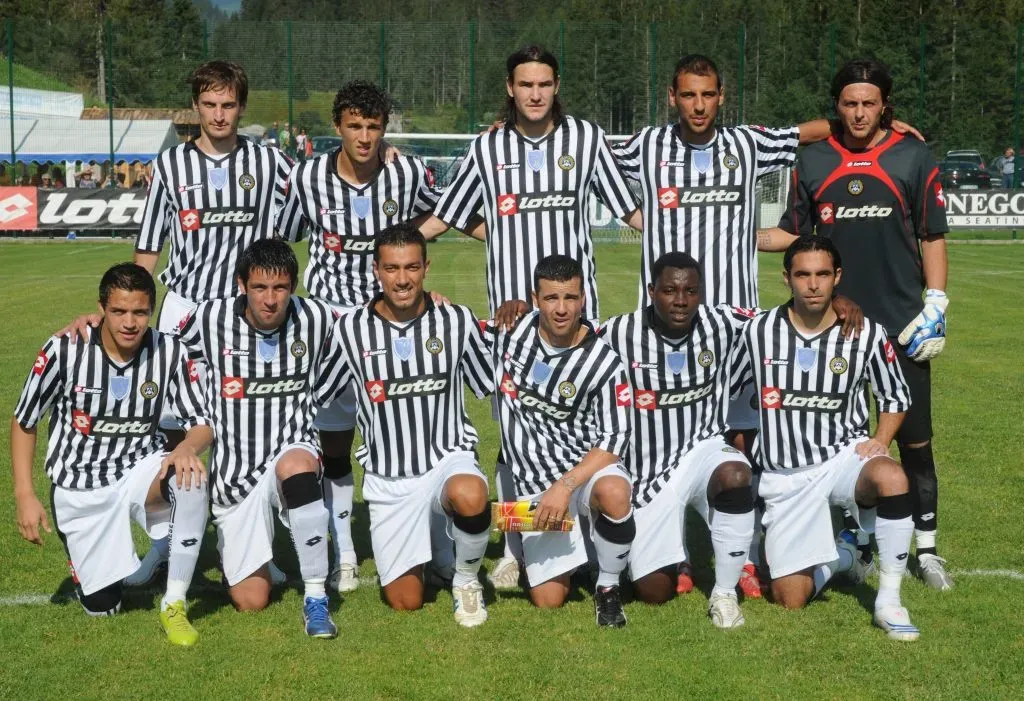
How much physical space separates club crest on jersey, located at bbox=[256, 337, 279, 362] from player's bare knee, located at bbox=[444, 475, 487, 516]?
36.8 inches

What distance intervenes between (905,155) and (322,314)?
2596mm

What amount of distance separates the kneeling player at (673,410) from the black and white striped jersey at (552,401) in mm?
142

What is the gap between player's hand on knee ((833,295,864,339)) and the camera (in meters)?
4.67

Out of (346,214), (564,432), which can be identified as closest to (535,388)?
(564,432)

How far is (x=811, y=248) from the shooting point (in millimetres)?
4598

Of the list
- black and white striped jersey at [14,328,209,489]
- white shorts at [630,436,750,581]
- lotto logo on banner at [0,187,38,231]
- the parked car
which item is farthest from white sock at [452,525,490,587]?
the parked car

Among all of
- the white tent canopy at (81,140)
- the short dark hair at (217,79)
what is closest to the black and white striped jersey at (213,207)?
the short dark hair at (217,79)

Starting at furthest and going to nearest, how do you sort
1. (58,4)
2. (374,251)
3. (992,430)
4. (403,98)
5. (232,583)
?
(58,4), (403,98), (992,430), (374,251), (232,583)

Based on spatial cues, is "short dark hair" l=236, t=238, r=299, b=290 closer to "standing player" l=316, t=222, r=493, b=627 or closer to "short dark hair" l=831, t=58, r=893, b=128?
"standing player" l=316, t=222, r=493, b=627

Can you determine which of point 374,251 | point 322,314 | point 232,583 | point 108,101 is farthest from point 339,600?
point 108,101

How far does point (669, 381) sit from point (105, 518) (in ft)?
7.97

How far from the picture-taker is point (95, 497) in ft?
15.6

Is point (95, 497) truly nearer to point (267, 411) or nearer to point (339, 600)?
point (267, 411)

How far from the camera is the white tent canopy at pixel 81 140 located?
27.2 meters
